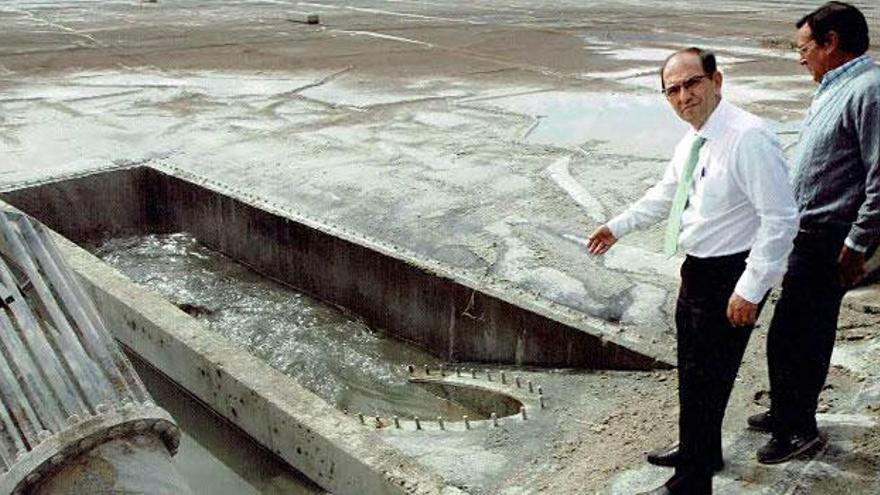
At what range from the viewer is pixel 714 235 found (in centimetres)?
279

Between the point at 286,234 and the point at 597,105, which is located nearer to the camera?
the point at 286,234

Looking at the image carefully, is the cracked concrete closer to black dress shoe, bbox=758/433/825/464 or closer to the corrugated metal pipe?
black dress shoe, bbox=758/433/825/464

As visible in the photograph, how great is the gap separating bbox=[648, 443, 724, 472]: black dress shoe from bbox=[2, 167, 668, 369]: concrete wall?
0.96m

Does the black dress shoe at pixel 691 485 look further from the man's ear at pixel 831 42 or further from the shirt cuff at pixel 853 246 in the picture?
the man's ear at pixel 831 42

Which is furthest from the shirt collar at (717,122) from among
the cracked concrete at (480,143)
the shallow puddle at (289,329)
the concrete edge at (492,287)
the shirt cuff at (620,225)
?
the shallow puddle at (289,329)

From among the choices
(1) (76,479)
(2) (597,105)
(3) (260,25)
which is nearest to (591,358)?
(1) (76,479)

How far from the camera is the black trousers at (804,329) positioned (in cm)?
310

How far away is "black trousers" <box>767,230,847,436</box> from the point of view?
122 inches

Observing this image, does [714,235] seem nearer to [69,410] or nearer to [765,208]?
[765,208]

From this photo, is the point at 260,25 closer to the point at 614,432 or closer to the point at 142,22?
the point at 142,22

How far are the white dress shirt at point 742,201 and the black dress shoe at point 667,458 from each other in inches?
36.0

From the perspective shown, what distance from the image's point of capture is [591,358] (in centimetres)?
463

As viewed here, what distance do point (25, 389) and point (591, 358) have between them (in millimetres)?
2800

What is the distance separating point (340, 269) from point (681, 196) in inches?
143
